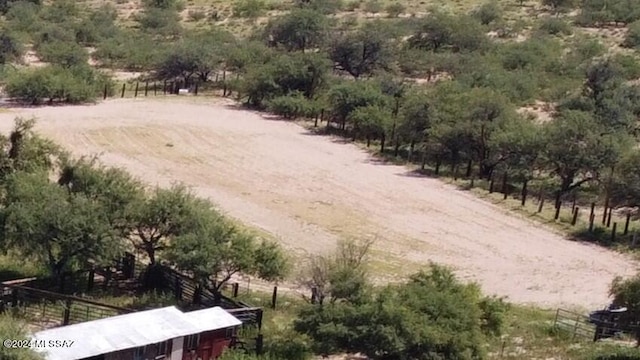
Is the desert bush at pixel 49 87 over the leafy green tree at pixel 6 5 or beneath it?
beneath

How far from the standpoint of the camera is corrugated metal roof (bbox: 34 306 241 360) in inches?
917

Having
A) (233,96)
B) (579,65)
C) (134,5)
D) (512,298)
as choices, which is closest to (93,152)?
(233,96)

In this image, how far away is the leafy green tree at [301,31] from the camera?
273 ft

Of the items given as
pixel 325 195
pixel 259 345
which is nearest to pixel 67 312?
pixel 259 345

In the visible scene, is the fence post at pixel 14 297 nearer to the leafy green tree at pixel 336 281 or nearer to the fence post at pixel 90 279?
the fence post at pixel 90 279

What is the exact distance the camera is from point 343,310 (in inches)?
1056

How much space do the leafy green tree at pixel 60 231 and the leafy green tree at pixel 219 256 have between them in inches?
79.4

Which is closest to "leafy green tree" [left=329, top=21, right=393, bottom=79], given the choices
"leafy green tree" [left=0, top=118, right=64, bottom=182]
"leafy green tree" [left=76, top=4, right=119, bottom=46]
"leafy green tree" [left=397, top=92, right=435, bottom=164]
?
"leafy green tree" [left=397, top=92, right=435, bottom=164]

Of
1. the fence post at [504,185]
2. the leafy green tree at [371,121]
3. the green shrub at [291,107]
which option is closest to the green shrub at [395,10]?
the green shrub at [291,107]

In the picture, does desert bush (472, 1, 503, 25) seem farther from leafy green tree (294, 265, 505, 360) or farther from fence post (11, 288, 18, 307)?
fence post (11, 288, 18, 307)

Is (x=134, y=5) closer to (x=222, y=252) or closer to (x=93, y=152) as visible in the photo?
(x=93, y=152)

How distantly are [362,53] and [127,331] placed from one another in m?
54.5

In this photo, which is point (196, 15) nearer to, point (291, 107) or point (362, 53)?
point (362, 53)

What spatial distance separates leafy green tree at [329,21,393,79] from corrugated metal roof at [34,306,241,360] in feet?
169
